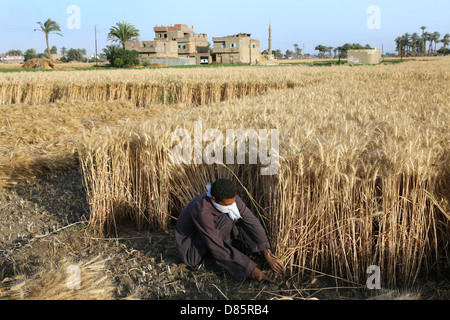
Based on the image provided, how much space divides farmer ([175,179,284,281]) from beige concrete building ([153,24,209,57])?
7287cm

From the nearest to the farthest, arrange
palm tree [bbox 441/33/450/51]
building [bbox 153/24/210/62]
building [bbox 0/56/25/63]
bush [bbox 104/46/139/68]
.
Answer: bush [bbox 104/46/139/68]
building [bbox 153/24/210/62]
building [bbox 0/56/25/63]
palm tree [bbox 441/33/450/51]

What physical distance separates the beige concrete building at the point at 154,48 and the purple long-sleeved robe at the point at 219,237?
2637 inches

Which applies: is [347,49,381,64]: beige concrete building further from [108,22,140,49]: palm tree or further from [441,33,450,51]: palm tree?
[441,33,450,51]: palm tree

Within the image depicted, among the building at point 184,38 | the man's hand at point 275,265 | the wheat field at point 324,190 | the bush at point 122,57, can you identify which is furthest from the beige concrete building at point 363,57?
the man's hand at point 275,265

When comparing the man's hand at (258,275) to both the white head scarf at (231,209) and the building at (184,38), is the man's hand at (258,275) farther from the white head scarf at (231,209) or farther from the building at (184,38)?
the building at (184,38)

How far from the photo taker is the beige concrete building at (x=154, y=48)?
67.0 meters

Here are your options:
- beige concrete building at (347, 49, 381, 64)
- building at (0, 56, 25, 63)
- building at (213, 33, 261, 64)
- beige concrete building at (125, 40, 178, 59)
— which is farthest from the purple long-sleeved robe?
building at (0, 56, 25, 63)

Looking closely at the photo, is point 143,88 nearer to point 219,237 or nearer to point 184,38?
point 219,237

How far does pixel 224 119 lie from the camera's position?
4.44 meters

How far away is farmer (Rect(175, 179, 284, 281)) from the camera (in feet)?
9.70

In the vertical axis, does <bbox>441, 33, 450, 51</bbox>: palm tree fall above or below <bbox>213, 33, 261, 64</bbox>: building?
above

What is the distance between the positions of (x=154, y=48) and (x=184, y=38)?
36.0 ft

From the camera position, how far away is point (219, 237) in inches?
124
